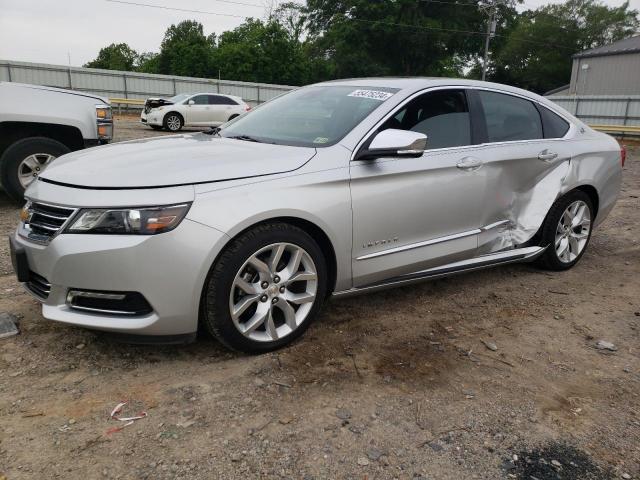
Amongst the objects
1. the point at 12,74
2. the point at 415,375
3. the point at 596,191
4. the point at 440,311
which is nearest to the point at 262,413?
the point at 415,375

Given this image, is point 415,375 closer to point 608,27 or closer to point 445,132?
point 445,132

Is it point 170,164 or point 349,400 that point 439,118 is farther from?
point 349,400

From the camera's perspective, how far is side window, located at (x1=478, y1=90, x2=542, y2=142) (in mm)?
4035

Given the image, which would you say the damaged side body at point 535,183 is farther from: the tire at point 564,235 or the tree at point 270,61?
the tree at point 270,61

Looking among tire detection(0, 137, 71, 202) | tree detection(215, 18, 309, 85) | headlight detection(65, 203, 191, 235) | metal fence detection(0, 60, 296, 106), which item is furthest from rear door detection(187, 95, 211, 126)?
tree detection(215, 18, 309, 85)

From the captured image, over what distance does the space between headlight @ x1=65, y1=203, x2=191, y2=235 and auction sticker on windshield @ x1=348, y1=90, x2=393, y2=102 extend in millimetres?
1572

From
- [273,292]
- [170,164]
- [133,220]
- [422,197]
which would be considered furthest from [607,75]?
[133,220]

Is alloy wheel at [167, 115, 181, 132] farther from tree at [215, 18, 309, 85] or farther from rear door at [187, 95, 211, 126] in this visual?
tree at [215, 18, 309, 85]

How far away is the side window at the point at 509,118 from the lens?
4035 mm

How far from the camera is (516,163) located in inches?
161

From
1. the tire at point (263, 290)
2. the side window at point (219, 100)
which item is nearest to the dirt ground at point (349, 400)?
the tire at point (263, 290)

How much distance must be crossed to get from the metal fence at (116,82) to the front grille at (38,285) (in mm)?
22368

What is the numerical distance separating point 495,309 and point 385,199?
51.3 inches

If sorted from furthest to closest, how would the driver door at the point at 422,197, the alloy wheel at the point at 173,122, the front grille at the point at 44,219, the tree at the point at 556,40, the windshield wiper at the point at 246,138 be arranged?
the tree at the point at 556,40 < the alloy wheel at the point at 173,122 < the windshield wiper at the point at 246,138 < the driver door at the point at 422,197 < the front grille at the point at 44,219
